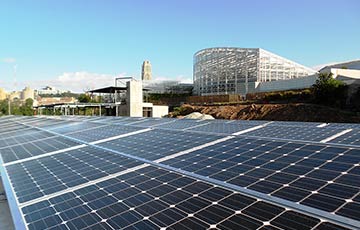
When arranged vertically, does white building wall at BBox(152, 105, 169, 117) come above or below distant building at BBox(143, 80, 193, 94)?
below

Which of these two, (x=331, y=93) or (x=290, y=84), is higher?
(x=290, y=84)

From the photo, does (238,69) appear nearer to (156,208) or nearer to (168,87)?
(168,87)

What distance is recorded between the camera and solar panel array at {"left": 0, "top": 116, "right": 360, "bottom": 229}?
3951 millimetres

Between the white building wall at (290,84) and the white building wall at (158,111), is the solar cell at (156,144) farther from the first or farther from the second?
the white building wall at (290,84)

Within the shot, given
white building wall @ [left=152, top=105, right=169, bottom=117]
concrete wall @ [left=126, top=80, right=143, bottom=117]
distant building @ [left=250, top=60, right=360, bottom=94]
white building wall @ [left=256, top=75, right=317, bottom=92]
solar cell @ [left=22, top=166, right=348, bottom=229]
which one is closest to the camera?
solar cell @ [left=22, top=166, right=348, bottom=229]

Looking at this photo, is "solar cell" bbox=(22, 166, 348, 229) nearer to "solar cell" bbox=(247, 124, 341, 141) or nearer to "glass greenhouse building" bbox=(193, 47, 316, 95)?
"solar cell" bbox=(247, 124, 341, 141)

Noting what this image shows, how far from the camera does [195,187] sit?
518cm

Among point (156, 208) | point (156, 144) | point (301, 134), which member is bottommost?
point (156, 208)

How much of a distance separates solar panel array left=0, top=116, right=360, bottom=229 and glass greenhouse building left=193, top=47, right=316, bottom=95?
75.4m

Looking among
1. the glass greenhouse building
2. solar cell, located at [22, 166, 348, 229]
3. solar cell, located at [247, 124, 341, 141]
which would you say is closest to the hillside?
the glass greenhouse building

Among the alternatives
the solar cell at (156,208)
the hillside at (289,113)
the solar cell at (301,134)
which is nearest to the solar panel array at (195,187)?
the solar cell at (156,208)

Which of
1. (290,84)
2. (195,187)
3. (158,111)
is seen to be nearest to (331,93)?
(290,84)

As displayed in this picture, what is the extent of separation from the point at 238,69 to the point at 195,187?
87.6 metres

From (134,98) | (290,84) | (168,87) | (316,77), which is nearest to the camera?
(134,98)
